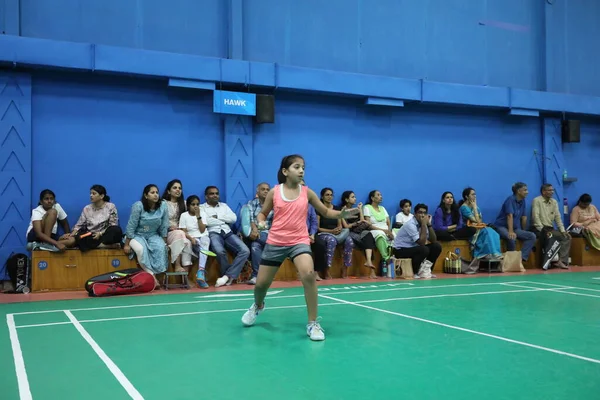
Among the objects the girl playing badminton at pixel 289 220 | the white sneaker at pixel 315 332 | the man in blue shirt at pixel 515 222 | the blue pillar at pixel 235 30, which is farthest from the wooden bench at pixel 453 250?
the white sneaker at pixel 315 332

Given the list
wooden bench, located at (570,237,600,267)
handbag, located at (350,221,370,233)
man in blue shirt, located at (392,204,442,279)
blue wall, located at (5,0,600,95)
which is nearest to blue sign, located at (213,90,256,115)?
blue wall, located at (5,0,600,95)

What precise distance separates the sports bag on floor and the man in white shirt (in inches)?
52.9

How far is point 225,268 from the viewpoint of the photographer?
10.2 metres

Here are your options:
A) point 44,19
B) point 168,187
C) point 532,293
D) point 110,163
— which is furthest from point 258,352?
point 44,19

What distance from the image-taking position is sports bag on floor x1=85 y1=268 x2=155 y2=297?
852 centimetres

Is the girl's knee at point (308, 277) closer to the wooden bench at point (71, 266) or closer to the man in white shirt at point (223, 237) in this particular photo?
the man in white shirt at point (223, 237)

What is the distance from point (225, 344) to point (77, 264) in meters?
5.38

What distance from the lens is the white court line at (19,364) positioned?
363cm

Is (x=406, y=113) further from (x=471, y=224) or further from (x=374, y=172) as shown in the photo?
(x=471, y=224)

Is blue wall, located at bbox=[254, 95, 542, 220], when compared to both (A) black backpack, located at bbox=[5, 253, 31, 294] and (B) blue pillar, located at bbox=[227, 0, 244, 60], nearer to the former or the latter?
(B) blue pillar, located at bbox=[227, 0, 244, 60]

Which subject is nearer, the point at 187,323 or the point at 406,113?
the point at 187,323

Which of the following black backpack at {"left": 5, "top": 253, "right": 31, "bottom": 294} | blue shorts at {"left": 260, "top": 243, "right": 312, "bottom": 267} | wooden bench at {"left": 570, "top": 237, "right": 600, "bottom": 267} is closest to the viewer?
blue shorts at {"left": 260, "top": 243, "right": 312, "bottom": 267}

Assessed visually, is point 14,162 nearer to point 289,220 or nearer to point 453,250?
point 289,220

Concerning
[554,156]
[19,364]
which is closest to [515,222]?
[554,156]
